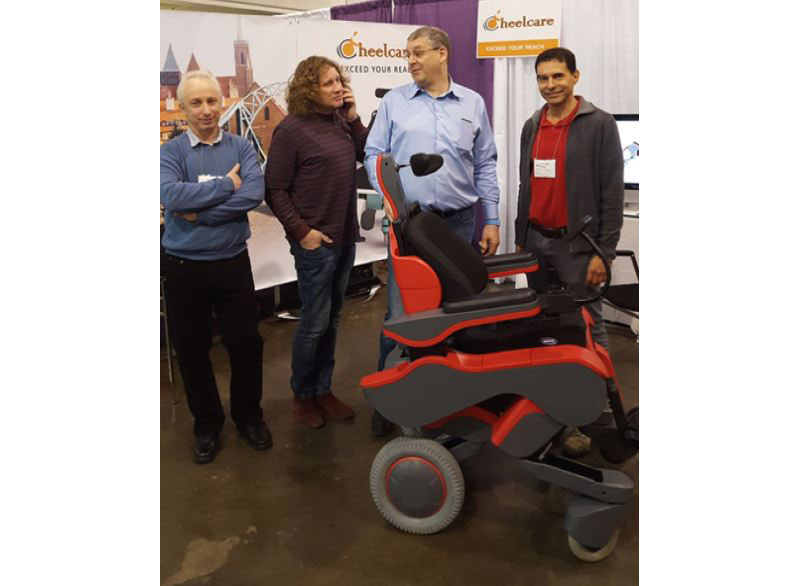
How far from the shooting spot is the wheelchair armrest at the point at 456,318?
6.59ft

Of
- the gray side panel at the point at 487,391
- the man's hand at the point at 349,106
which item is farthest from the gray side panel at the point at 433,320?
the man's hand at the point at 349,106

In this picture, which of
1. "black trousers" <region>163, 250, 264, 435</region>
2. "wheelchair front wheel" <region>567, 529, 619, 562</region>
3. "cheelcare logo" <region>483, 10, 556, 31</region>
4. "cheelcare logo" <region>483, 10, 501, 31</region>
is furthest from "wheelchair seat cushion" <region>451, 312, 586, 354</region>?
"cheelcare logo" <region>483, 10, 501, 31</region>

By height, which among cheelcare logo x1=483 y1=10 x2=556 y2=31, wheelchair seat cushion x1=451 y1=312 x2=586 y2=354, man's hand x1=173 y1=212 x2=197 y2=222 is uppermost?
cheelcare logo x1=483 y1=10 x2=556 y2=31

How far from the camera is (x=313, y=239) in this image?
2781mm

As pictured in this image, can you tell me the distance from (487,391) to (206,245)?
116 cm

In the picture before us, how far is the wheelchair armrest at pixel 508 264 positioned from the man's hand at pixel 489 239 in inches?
16.6

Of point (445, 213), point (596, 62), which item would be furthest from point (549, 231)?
point (596, 62)

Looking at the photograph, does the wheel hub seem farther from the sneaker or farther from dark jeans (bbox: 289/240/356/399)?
dark jeans (bbox: 289/240/356/399)

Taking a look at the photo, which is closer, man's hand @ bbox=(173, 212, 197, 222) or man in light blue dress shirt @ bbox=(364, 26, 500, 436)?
man's hand @ bbox=(173, 212, 197, 222)

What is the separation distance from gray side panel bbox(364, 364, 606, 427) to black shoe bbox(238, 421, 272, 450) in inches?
33.9

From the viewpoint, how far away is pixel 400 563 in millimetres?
2078

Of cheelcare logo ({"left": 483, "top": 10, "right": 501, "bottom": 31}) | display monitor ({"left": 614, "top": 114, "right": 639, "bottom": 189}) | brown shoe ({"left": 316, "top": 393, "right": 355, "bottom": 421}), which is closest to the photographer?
brown shoe ({"left": 316, "top": 393, "right": 355, "bottom": 421})

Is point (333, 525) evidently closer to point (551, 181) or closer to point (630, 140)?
point (551, 181)

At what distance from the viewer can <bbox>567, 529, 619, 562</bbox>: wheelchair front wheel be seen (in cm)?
204
